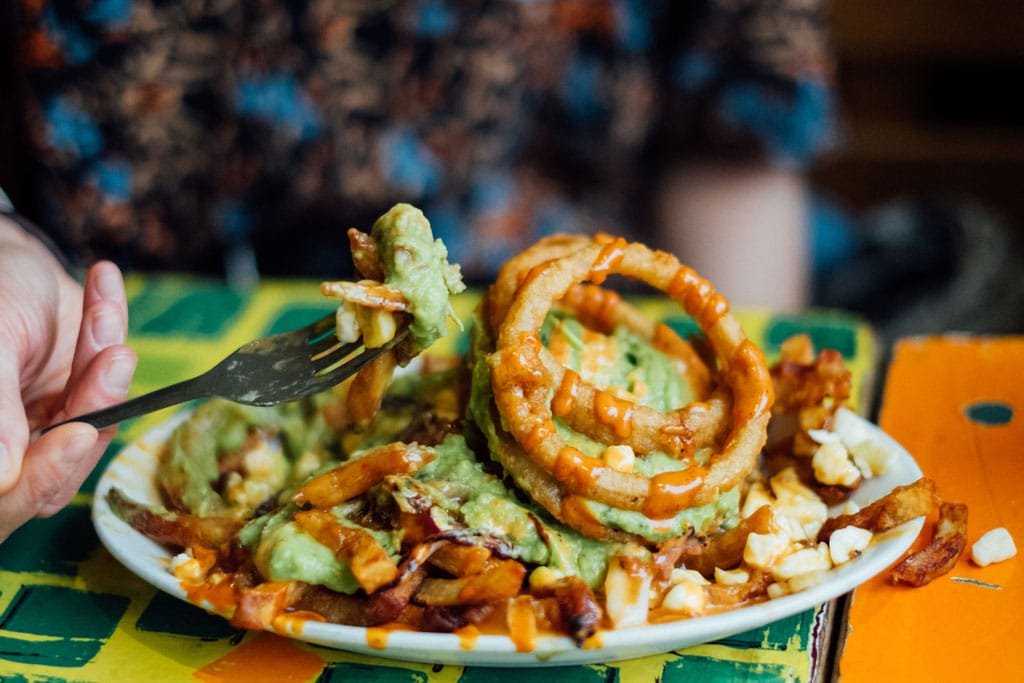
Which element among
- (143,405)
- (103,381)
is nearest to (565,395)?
(143,405)

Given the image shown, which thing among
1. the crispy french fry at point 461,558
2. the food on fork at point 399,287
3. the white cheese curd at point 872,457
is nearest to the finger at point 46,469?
the food on fork at point 399,287

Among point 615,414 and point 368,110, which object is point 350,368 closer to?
point 615,414

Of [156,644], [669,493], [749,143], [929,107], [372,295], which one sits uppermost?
[929,107]

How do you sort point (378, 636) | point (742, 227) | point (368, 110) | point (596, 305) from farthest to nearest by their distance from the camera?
point (742, 227), point (368, 110), point (596, 305), point (378, 636)

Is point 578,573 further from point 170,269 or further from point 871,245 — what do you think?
point 871,245

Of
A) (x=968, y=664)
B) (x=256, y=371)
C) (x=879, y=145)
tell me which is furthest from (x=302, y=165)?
(x=879, y=145)

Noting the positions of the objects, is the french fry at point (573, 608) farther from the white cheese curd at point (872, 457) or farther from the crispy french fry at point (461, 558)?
the white cheese curd at point (872, 457)

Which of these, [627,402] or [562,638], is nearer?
[562,638]
